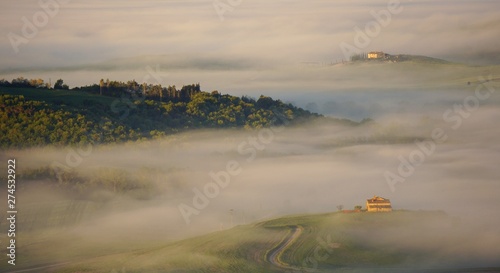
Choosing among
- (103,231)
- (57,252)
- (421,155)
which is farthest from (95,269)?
(421,155)

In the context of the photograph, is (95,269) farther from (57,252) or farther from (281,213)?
(281,213)

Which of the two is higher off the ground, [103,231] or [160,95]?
[160,95]

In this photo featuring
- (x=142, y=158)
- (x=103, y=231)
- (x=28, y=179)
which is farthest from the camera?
(x=142, y=158)
